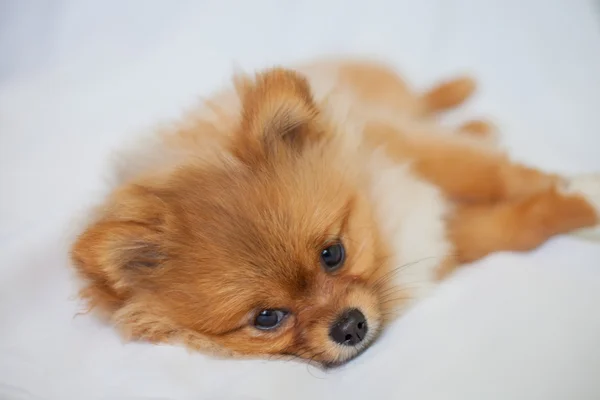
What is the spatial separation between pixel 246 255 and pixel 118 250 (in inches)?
10.0

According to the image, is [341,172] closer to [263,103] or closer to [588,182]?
[263,103]

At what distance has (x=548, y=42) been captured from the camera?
133 centimetres

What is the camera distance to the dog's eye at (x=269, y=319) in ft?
3.63

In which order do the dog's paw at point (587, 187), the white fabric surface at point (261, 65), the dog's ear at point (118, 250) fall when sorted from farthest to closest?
the dog's paw at point (587, 187)
the dog's ear at point (118, 250)
the white fabric surface at point (261, 65)

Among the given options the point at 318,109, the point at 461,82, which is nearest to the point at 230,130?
the point at 318,109

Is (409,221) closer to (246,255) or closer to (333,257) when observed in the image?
(333,257)

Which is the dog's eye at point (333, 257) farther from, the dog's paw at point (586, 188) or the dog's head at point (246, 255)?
the dog's paw at point (586, 188)

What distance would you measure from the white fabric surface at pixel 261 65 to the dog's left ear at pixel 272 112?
23 cm

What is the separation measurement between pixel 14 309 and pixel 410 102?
3.60 ft

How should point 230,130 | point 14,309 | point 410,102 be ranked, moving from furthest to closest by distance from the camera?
point 410,102 < point 230,130 < point 14,309

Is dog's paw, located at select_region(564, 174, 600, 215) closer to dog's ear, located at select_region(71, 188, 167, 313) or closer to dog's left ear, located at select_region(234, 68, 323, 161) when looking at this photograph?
dog's left ear, located at select_region(234, 68, 323, 161)

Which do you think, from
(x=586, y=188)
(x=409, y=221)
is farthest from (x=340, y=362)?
(x=586, y=188)

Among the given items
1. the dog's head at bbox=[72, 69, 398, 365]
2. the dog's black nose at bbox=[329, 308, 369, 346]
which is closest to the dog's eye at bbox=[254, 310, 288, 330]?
the dog's head at bbox=[72, 69, 398, 365]

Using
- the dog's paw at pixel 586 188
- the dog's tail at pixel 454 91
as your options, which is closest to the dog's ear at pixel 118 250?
the dog's tail at pixel 454 91
